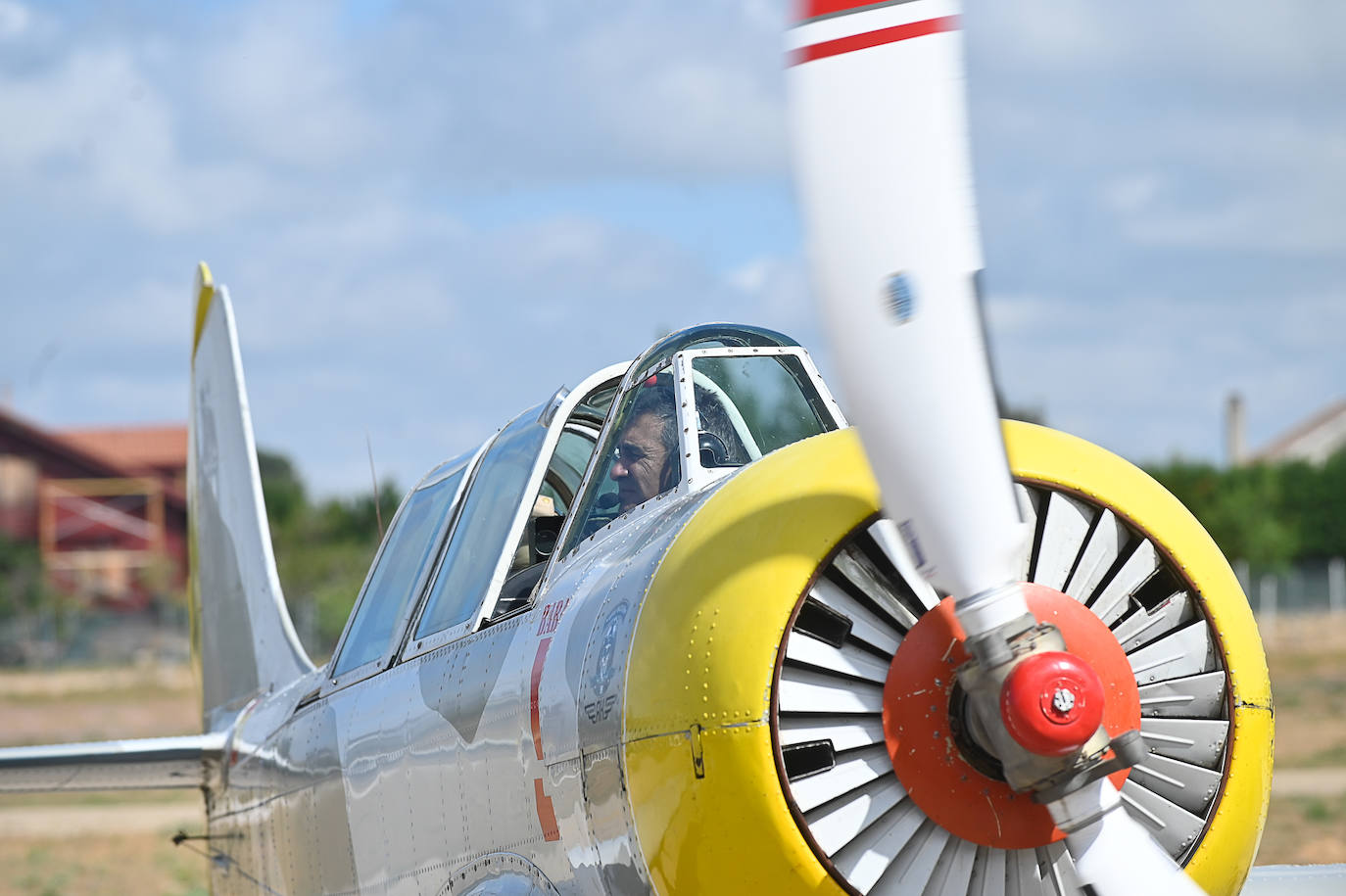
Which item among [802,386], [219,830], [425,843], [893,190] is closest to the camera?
[893,190]

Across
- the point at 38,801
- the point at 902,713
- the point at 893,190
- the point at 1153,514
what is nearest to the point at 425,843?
the point at 902,713

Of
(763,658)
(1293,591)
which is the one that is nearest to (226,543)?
(763,658)

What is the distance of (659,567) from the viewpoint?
121 inches

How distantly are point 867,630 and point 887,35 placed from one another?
3.48 feet

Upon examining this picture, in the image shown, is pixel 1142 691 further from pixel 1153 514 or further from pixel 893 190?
pixel 893 190

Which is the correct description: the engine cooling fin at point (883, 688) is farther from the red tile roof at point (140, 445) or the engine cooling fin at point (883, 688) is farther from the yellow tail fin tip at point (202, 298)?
the red tile roof at point (140, 445)

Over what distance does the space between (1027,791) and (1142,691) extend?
0.41m

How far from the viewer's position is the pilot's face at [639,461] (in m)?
3.85

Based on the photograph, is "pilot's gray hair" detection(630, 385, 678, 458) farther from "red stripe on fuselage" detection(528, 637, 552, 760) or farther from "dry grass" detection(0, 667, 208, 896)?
"dry grass" detection(0, 667, 208, 896)

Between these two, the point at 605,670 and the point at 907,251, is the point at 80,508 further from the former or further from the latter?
the point at 907,251

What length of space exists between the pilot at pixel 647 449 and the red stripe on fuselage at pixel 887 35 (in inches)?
58.2

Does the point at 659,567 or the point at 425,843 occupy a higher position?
the point at 659,567

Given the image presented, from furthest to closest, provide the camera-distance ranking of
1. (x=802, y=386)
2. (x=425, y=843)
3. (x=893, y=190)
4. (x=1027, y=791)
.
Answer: (x=425, y=843) → (x=802, y=386) → (x=1027, y=791) → (x=893, y=190)

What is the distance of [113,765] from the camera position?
727cm
